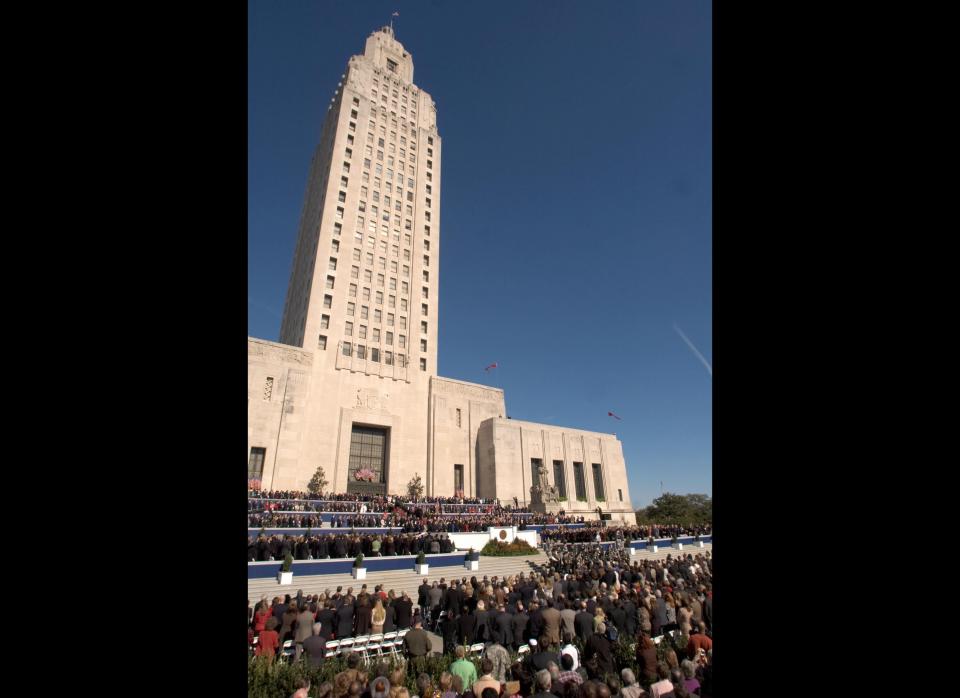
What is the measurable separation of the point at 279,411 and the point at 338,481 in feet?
23.0

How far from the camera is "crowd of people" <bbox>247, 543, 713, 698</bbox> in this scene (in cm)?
648

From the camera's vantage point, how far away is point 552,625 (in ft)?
33.1

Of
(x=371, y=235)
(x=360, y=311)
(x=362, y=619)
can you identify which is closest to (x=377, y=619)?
(x=362, y=619)

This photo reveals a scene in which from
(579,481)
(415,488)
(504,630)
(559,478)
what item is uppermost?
(559,478)

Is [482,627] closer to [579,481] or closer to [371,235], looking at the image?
[579,481]

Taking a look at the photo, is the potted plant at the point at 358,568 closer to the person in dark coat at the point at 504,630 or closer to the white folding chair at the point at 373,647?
the white folding chair at the point at 373,647

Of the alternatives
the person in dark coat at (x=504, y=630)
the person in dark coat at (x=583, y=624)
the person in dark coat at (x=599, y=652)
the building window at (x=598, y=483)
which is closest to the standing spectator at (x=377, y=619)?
the person in dark coat at (x=504, y=630)

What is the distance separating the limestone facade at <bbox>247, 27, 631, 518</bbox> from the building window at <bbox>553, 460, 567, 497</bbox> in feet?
1.01

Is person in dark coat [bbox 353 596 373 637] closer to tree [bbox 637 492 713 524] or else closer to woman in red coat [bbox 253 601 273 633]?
woman in red coat [bbox 253 601 273 633]

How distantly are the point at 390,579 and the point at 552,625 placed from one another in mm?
9614
